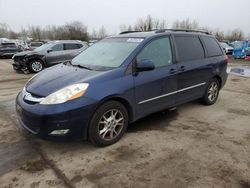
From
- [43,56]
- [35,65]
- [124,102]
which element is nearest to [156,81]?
[124,102]

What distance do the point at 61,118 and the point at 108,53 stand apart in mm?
1556

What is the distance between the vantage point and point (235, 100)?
604 centimetres

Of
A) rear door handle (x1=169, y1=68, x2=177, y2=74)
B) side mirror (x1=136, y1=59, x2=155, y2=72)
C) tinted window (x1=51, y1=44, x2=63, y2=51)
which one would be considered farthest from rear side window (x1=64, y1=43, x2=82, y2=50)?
side mirror (x1=136, y1=59, x2=155, y2=72)

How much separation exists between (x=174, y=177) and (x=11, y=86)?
7.02 metres

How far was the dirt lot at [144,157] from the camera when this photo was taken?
8.80 feet

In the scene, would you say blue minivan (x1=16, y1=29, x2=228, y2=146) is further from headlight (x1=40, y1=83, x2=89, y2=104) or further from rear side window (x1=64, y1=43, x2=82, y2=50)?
rear side window (x1=64, y1=43, x2=82, y2=50)

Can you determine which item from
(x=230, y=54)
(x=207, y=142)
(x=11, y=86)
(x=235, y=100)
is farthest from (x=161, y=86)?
(x=230, y=54)

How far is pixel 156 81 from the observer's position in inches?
152

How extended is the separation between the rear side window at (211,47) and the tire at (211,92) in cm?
60

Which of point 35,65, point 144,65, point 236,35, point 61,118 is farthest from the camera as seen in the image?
point 236,35

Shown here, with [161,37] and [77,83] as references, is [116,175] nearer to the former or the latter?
[77,83]

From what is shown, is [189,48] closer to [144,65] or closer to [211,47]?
[211,47]

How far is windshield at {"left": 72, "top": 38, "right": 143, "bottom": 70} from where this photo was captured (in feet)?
12.1

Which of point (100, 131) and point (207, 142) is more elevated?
point (100, 131)
